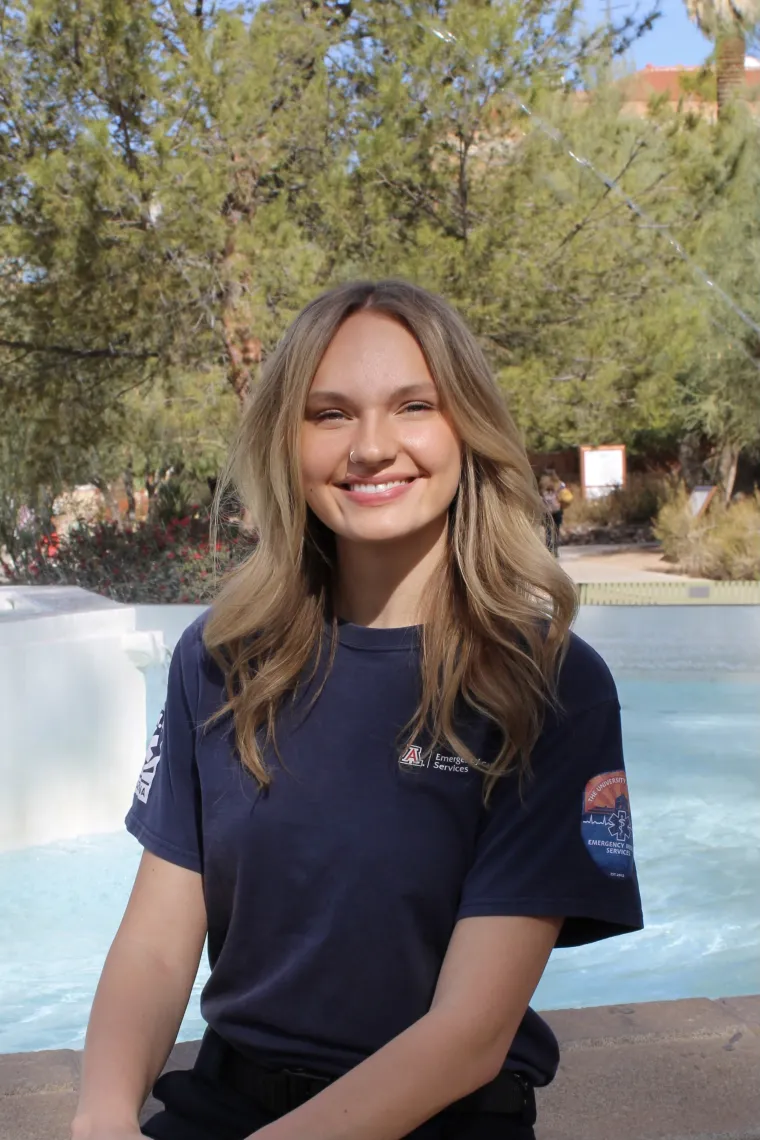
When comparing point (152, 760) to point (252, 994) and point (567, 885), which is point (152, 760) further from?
point (567, 885)

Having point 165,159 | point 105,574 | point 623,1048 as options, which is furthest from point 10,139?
point 623,1048

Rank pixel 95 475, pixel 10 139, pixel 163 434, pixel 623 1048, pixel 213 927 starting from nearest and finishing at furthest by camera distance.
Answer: pixel 213 927 < pixel 623 1048 < pixel 10 139 < pixel 163 434 < pixel 95 475

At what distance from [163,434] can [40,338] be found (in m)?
1.49

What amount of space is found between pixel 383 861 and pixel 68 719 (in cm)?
371

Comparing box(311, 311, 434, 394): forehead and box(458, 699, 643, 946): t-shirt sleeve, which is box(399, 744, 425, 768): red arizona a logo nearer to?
box(458, 699, 643, 946): t-shirt sleeve

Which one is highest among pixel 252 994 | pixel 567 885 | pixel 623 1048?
pixel 567 885

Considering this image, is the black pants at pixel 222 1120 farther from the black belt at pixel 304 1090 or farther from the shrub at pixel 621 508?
the shrub at pixel 621 508

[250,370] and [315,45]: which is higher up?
[315,45]

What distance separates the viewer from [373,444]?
1575 mm

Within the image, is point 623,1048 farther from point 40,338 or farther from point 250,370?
point 40,338

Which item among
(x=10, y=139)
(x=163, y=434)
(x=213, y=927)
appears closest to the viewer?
(x=213, y=927)

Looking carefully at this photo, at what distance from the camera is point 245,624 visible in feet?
5.36

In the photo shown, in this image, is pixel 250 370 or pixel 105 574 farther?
pixel 105 574

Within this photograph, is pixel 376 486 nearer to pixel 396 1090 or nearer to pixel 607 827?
pixel 607 827
